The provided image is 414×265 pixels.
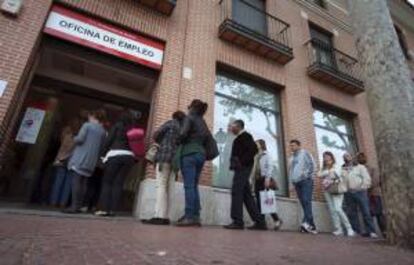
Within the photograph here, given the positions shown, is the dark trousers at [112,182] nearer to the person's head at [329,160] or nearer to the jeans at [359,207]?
the person's head at [329,160]

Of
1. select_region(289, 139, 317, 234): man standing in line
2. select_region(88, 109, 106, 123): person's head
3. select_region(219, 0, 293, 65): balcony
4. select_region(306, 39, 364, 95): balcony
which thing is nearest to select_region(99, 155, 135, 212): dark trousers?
select_region(88, 109, 106, 123): person's head

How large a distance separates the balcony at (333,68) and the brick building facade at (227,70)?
32 mm

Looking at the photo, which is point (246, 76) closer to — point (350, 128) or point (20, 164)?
point (350, 128)

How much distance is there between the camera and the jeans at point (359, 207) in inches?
238

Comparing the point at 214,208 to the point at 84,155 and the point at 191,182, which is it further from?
the point at 84,155

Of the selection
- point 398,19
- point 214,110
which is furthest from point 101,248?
point 398,19

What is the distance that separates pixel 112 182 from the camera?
4500 mm

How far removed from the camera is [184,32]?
7.12m

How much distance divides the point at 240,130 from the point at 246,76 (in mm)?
3240

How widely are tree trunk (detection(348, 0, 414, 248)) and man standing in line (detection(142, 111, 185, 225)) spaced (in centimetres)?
266

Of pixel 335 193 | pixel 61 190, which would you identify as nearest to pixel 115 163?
pixel 61 190

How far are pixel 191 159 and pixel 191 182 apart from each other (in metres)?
0.32

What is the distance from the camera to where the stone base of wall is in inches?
207

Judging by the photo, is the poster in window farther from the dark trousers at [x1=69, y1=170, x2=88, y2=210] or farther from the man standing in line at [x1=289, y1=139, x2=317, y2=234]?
the man standing in line at [x1=289, y1=139, x2=317, y2=234]
